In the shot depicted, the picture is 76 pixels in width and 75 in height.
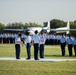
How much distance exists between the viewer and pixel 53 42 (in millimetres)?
60688

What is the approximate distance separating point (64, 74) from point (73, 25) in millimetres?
95984

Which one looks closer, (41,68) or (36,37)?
(41,68)

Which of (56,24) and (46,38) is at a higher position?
(56,24)

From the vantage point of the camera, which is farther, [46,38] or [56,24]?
[56,24]

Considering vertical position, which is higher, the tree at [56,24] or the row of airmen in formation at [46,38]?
the tree at [56,24]

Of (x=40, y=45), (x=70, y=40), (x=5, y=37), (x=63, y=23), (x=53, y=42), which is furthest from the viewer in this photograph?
(x=63, y=23)

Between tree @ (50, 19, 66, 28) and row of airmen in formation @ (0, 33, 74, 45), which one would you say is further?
tree @ (50, 19, 66, 28)

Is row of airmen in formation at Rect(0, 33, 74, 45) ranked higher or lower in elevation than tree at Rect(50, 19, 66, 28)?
lower

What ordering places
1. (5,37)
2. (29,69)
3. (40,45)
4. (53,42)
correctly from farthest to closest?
(5,37) → (53,42) → (40,45) → (29,69)

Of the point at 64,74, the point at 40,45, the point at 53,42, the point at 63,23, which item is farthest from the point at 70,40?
the point at 63,23

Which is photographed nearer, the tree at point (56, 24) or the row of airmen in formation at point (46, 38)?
the row of airmen in formation at point (46, 38)

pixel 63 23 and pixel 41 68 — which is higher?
pixel 63 23

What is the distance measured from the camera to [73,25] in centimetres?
11100

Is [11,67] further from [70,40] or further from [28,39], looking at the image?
[70,40]
